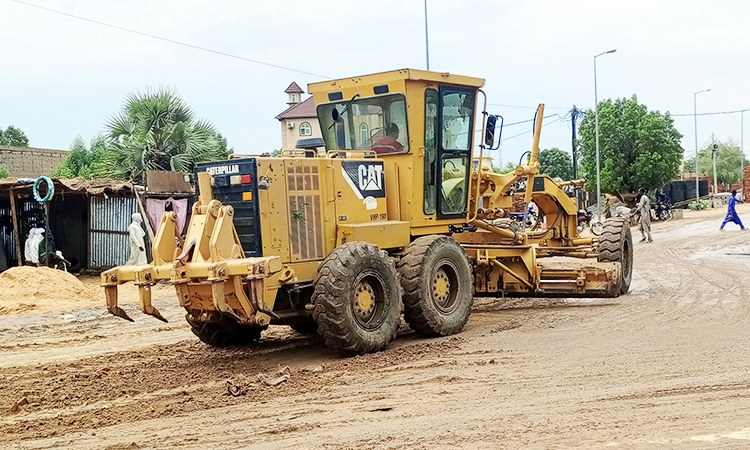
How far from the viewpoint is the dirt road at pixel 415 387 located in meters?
6.12

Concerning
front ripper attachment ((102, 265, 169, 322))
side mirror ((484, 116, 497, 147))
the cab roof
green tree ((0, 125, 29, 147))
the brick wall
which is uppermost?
green tree ((0, 125, 29, 147))

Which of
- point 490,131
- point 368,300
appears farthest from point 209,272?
point 490,131

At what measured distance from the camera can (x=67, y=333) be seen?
497 inches

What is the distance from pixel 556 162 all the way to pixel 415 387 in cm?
6241

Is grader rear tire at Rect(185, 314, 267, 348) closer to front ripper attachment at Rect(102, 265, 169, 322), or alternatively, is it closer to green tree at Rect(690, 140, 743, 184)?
front ripper attachment at Rect(102, 265, 169, 322)

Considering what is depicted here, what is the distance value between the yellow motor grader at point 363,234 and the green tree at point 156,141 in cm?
1254

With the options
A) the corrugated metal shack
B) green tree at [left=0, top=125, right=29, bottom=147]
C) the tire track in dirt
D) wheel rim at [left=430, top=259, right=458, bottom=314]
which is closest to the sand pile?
the corrugated metal shack

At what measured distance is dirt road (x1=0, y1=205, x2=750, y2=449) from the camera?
6.12 meters

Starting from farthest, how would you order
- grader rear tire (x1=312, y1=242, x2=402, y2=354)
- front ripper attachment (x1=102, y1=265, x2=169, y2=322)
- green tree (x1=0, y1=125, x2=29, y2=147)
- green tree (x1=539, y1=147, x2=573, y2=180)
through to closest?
green tree (x1=539, y1=147, x2=573, y2=180)
green tree (x1=0, y1=125, x2=29, y2=147)
grader rear tire (x1=312, y1=242, x2=402, y2=354)
front ripper attachment (x1=102, y1=265, x2=169, y2=322)

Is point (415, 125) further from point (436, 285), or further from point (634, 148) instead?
point (634, 148)

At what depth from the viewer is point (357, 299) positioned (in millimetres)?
9117

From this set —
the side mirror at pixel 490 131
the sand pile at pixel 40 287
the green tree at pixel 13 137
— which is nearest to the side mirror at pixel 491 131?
the side mirror at pixel 490 131

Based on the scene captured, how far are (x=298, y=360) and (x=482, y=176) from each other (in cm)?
456

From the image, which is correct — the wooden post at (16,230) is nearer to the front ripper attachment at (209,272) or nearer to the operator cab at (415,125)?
the operator cab at (415,125)
